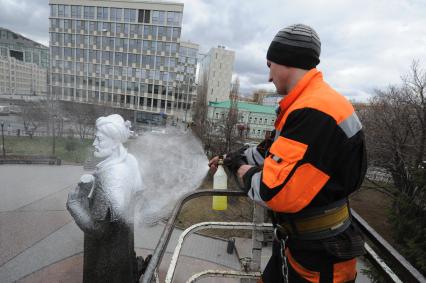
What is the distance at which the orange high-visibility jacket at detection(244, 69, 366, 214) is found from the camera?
4.49ft

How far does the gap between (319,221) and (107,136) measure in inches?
105

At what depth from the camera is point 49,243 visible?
32.2 feet

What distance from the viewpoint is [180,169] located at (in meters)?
4.43

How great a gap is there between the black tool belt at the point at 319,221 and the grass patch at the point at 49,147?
22.2 meters

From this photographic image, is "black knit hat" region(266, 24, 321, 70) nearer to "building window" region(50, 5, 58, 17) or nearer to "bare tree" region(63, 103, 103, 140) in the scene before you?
"bare tree" region(63, 103, 103, 140)

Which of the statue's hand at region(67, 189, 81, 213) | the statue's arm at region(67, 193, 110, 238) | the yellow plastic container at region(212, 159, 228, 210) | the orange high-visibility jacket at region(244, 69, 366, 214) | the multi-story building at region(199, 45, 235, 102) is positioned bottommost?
the statue's arm at region(67, 193, 110, 238)

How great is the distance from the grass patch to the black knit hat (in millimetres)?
22277

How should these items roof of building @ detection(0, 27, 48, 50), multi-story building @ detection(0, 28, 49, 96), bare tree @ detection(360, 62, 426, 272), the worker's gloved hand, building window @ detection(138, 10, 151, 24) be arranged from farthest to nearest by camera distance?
multi-story building @ detection(0, 28, 49, 96) → roof of building @ detection(0, 27, 48, 50) → building window @ detection(138, 10, 151, 24) → bare tree @ detection(360, 62, 426, 272) → the worker's gloved hand

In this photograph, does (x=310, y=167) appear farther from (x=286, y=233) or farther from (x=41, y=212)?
(x=41, y=212)

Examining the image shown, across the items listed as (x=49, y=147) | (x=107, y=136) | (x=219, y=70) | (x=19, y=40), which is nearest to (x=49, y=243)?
(x=107, y=136)

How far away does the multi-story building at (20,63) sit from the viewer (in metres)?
50.2

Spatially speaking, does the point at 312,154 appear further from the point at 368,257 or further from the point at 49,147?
the point at 49,147

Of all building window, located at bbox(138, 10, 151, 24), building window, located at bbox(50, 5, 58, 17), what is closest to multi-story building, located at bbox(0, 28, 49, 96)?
building window, located at bbox(50, 5, 58, 17)

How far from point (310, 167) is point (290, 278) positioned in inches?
35.9
